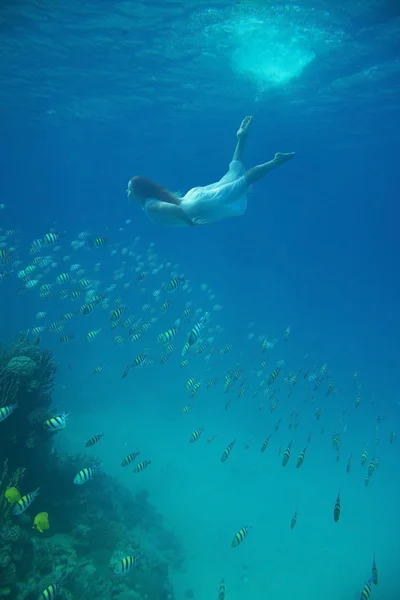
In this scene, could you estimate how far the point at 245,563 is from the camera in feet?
52.8

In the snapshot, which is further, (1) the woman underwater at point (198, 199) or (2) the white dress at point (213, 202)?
(2) the white dress at point (213, 202)

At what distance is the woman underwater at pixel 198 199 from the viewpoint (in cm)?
643

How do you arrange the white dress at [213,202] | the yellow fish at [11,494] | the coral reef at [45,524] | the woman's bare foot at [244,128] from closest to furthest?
the white dress at [213,202] → the yellow fish at [11,494] → the coral reef at [45,524] → the woman's bare foot at [244,128]

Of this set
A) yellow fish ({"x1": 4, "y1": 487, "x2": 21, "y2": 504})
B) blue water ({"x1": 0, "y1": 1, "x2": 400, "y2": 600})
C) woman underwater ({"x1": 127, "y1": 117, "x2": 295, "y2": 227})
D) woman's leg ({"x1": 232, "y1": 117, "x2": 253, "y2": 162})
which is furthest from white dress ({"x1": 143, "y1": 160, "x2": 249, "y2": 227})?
blue water ({"x1": 0, "y1": 1, "x2": 400, "y2": 600})

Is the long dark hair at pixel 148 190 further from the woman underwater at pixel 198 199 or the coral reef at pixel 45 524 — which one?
the coral reef at pixel 45 524

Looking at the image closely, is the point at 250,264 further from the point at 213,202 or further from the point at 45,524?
the point at 45,524

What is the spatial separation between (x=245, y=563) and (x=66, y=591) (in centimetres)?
1107

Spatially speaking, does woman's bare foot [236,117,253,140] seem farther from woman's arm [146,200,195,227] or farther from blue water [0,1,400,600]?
blue water [0,1,400,600]

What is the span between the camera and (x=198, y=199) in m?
6.95

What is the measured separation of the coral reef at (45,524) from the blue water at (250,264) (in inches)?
184

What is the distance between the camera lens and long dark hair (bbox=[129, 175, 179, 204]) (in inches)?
252

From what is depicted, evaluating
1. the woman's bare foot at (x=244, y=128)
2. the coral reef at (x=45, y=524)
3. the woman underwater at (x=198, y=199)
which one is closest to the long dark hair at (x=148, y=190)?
the woman underwater at (x=198, y=199)

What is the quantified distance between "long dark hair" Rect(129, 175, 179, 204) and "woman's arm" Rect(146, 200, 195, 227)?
201 millimetres

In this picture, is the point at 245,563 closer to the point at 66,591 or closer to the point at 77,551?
the point at 77,551
